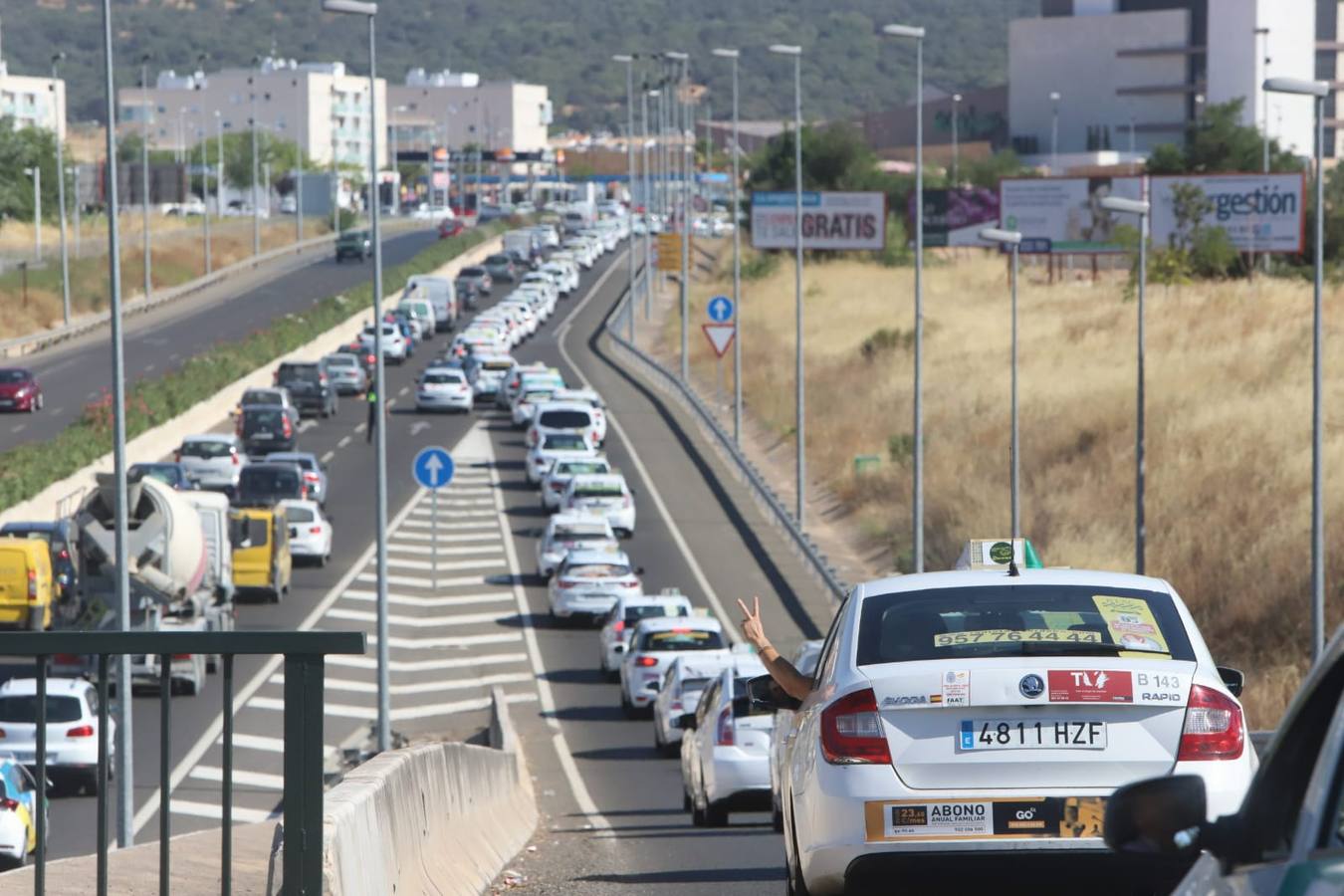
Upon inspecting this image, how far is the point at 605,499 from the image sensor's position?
160ft

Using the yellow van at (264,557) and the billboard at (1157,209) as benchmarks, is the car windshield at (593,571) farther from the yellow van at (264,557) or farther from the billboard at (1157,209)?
the billboard at (1157,209)

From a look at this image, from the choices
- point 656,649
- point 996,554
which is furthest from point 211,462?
point 996,554

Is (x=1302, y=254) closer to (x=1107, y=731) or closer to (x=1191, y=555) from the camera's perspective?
(x=1191, y=555)

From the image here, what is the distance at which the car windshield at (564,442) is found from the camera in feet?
185

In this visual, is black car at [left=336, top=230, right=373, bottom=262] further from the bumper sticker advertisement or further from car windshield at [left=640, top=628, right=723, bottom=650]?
the bumper sticker advertisement

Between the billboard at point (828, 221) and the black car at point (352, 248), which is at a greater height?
the billboard at point (828, 221)

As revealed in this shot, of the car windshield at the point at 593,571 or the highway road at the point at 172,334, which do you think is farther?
the highway road at the point at 172,334

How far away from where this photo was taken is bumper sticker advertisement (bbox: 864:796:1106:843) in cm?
852

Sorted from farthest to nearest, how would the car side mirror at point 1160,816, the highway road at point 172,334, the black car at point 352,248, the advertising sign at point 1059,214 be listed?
the black car at point 352,248 → the advertising sign at point 1059,214 → the highway road at point 172,334 → the car side mirror at point 1160,816

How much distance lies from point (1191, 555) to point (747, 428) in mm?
27704

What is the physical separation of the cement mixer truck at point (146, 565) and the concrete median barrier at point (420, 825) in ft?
39.1

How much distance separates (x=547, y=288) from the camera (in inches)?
4318

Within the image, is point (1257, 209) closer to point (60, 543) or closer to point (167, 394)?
point (167, 394)

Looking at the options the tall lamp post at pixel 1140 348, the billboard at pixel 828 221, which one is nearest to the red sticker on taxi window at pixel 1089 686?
the tall lamp post at pixel 1140 348
